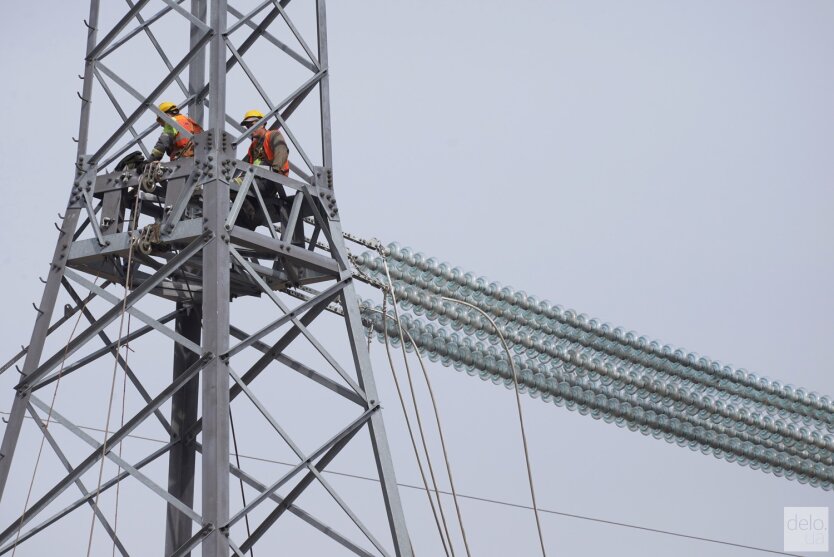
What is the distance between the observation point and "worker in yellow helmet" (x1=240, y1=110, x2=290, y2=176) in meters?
16.5

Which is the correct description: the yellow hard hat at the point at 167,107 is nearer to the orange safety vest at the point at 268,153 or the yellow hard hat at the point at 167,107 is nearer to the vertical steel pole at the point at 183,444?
the orange safety vest at the point at 268,153

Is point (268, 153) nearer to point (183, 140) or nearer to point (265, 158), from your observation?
point (265, 158)

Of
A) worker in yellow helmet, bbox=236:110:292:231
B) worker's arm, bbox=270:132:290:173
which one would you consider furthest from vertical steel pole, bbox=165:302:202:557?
worker's arm, bbox=270:132:290:173

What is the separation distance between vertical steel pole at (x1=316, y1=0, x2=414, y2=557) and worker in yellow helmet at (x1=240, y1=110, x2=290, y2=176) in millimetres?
468

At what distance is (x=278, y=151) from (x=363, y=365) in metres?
2.69

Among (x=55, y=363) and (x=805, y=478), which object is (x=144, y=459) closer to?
(x=55, y=363)

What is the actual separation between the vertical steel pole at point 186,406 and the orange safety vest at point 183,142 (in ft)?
1.51

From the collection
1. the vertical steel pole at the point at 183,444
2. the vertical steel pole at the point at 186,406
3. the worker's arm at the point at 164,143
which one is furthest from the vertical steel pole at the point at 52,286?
the vertical steel pole at the point at 183,444

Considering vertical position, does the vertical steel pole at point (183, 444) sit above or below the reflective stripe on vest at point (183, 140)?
below

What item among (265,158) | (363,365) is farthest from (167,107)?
(363,365)

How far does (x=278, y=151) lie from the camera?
54.2 feet

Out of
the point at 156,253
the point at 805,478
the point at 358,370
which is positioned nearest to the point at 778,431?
the point at 805,478

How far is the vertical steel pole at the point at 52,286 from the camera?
15.6 m

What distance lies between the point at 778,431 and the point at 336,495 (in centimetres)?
1147
